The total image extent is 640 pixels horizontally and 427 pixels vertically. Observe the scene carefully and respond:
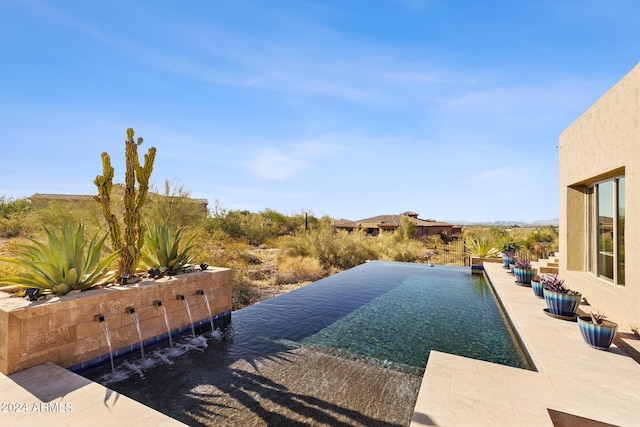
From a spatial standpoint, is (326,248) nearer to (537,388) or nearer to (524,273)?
(524,273)

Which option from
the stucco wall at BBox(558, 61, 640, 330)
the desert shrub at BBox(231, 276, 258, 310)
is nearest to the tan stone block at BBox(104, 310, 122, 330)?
the desert shrub at BBox(231, 276, 258, 310)

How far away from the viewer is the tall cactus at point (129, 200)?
17.6 ft

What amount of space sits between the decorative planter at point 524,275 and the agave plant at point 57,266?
9918 millimetres

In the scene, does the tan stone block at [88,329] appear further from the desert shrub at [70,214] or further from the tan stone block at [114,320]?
the desert shrub at [70,214]

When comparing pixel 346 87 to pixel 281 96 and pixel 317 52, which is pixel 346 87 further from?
pixel 281 96

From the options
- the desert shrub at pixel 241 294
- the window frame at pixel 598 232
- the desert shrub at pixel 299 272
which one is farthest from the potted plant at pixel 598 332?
the desert shrub at pixel 299 272

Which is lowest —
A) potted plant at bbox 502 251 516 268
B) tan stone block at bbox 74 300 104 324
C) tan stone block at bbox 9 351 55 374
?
tan stone block at bbox 9 351 55 374

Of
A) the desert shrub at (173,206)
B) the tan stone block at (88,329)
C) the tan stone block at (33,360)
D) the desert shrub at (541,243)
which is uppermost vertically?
the desert shrub at (173,206)

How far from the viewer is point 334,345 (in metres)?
4.89

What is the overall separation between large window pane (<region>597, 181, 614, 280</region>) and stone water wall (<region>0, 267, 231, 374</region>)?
788 cm

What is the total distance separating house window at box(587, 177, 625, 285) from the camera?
5000 millimetres

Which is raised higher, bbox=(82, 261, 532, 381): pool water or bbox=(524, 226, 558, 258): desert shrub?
bbox=(524, 226, 558, 258): desert shrub

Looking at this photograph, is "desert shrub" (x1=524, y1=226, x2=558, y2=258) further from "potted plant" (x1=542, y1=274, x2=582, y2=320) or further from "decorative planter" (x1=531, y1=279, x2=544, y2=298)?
"potted plant" (x1=542, y1=274, x2=582, y2=320)

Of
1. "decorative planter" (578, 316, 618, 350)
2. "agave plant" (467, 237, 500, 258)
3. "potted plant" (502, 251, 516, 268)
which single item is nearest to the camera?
"decorative planter" (578, 316, 618, 350)
